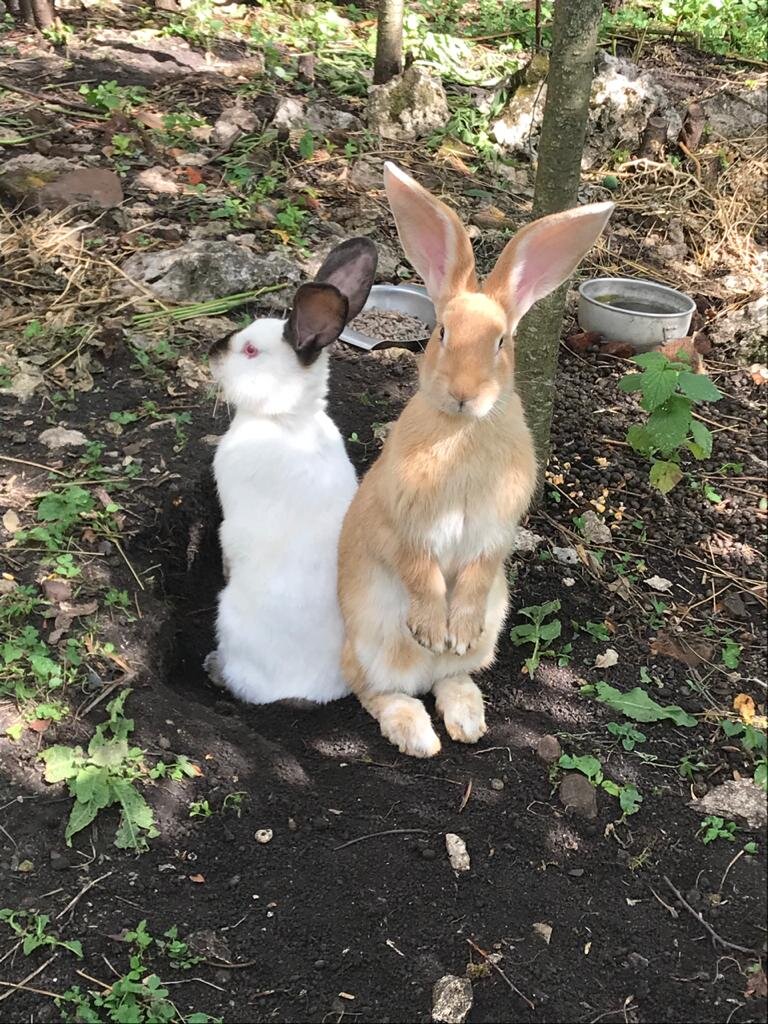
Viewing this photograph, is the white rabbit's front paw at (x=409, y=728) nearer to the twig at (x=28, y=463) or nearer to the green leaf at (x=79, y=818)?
the green leaf at (x=79, y=818)

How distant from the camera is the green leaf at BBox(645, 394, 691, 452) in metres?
3.65

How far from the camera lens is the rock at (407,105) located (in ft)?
22.5

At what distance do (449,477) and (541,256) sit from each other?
0.70 metres

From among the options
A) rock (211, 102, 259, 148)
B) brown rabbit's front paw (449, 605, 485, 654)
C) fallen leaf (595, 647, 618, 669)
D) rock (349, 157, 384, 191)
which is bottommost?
fallen leaf (595, 647, 618, 669)

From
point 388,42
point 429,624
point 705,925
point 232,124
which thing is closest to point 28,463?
point 429,624

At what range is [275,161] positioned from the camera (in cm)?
620

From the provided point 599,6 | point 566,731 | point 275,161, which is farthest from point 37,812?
point 275,161

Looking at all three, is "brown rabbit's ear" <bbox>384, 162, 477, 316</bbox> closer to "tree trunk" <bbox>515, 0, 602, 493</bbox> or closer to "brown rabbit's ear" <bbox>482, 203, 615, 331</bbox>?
"brown rabbit's ear" <bbox>482, 203, 615, 331</bbox>

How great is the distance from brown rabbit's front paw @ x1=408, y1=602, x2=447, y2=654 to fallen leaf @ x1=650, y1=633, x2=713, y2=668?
0.88m

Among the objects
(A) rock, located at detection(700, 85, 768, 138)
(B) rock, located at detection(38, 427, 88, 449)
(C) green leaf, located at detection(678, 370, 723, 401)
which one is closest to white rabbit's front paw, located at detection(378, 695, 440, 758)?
(C) green leaf, located at detection(678, 370, 723, 401)

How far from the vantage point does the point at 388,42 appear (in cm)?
709

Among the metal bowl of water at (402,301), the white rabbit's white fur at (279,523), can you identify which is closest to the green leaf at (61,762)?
the white rabbit's white fur at (279,523)

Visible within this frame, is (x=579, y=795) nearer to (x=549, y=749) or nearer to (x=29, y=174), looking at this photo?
(x=549, y=749)

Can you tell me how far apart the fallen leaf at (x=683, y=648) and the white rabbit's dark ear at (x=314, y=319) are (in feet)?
5.25
